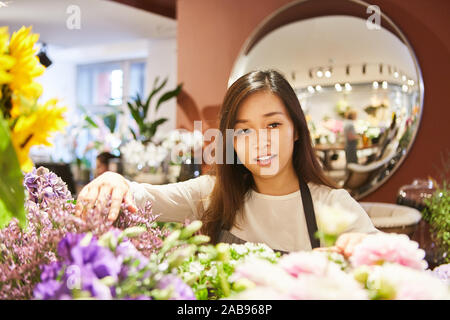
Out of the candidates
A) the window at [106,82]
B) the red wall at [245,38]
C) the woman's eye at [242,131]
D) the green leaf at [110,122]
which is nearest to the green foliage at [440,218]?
the red wall at [245,38]

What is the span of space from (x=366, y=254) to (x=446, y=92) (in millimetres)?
2472

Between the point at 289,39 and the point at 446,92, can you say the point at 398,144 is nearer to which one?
the point at 446,92

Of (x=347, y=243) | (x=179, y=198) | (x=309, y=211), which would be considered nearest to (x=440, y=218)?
(x=309, y=211)

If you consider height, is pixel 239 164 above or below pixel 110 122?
below

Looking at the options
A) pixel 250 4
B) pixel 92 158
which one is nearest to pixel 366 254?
pixel 250 4

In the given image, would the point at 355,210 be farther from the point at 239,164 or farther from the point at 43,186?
the point at 43,186

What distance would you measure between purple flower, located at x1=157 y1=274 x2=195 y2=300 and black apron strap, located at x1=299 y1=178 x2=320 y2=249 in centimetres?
51

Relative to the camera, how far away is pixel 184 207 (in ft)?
3.43

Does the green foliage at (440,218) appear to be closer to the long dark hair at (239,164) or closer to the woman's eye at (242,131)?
the long dark hair at (239,164)

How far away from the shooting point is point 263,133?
826mm

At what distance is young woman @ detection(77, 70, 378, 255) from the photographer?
0.87 m

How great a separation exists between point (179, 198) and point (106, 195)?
16.0 inches

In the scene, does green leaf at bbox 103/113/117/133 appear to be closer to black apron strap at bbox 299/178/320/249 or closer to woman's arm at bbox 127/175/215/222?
woman's arm at bbox 127/175/215/222

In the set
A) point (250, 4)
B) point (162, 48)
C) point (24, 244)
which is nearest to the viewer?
point (24, 244)
